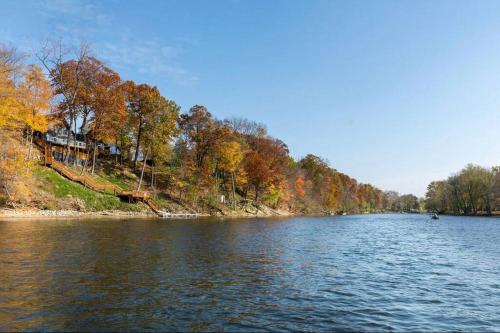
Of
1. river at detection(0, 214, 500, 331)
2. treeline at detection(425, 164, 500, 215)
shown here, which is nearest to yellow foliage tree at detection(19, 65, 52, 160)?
river at detection(0, 214, 500, 331)

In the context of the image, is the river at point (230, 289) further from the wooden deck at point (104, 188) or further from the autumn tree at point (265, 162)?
the autumn tree at point (265, 162)

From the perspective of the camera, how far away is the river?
38.9ft

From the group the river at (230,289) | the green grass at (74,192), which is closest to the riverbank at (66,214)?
the green grass at (74,192)

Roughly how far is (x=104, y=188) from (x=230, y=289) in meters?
52.4

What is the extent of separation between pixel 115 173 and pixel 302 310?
226 ft

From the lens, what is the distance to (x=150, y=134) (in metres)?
71.6

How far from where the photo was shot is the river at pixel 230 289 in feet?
38.9

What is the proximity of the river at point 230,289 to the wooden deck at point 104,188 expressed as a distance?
3398cm

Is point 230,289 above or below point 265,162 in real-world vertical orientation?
below

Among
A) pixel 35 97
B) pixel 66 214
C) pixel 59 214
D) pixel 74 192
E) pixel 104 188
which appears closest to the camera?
pixel 59 214

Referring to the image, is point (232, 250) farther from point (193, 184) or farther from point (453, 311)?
point (193, 184)

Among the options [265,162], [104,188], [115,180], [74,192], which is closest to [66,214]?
[74,192]

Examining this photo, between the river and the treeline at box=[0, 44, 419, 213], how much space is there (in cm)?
3209

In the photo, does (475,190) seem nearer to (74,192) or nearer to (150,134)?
(150,134)
